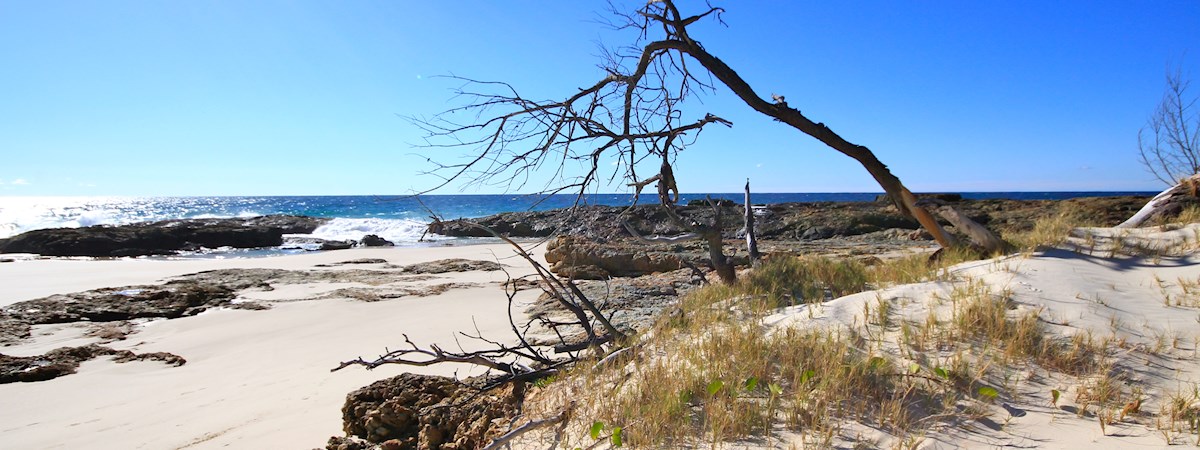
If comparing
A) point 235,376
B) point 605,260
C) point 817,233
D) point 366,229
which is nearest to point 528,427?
point 235,376

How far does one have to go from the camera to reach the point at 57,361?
611 cm

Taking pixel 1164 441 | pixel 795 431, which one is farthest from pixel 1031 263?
pixel 795 431

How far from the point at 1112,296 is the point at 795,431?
9.18 feet

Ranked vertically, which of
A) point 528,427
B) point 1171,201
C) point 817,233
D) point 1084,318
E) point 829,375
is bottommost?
point 817,233

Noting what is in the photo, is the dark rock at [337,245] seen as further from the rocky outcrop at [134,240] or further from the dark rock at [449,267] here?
the dark rock at [449,267]

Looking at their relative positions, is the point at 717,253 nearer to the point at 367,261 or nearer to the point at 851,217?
the point at 367,261

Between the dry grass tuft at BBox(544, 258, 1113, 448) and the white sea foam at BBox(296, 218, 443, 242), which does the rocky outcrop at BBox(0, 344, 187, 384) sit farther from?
the white sea foam at BBox(296, 218, 443, 242)

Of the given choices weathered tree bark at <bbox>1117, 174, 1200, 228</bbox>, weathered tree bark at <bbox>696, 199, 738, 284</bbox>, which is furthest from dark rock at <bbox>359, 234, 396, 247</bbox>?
weathered tree bark at <bbox>1117, 174, 1200, 228</bbox>

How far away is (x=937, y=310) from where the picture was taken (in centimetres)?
383

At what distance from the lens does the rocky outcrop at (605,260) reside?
34.8 feet

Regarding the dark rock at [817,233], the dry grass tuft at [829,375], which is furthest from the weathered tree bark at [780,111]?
the dark rock at [817,233]

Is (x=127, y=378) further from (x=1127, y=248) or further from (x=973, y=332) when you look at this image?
(x=1127, y=248)

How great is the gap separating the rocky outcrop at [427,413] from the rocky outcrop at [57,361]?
3.54 meters

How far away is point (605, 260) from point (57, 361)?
734 cm
